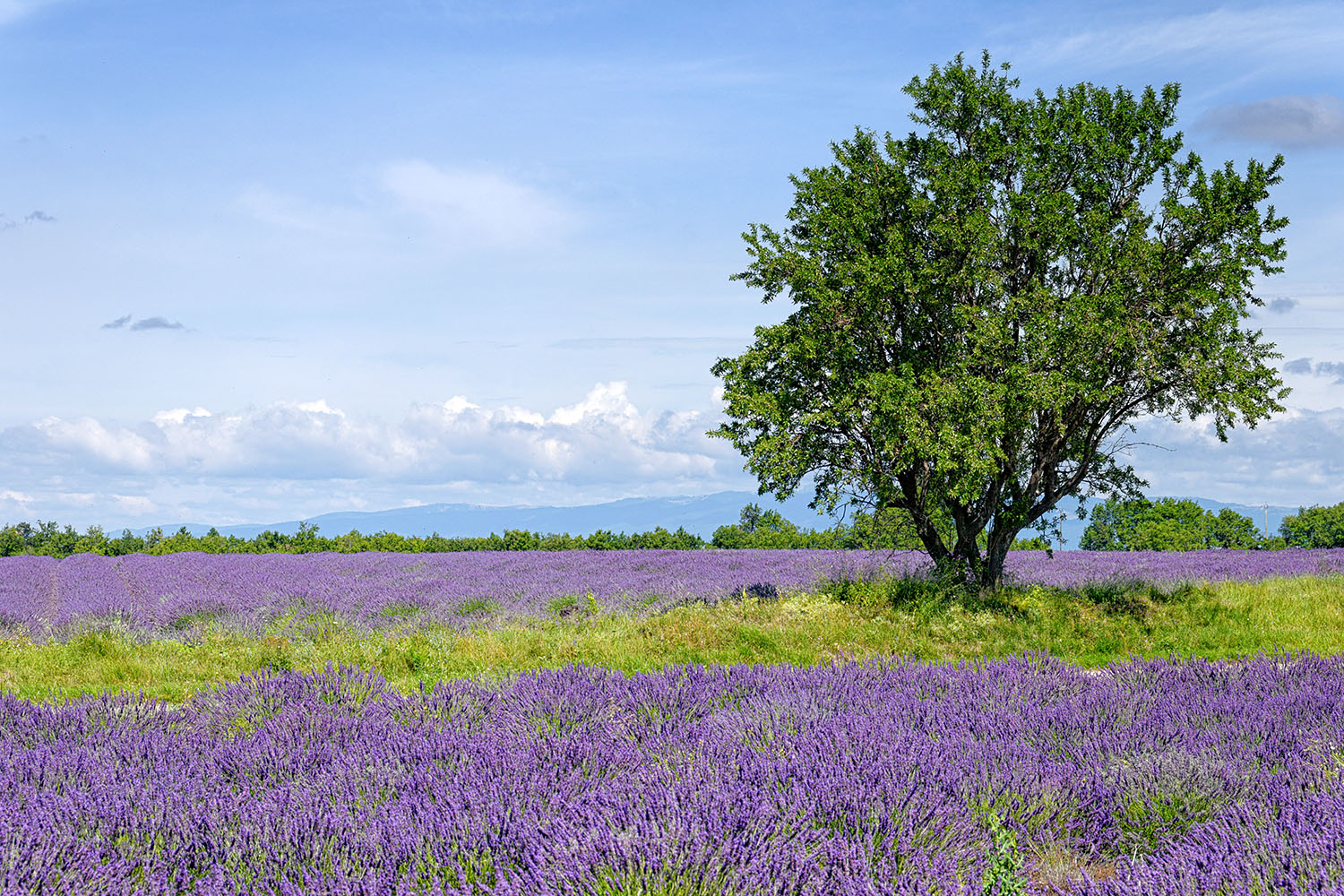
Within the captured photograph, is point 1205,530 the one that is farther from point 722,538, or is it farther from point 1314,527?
point 722,538

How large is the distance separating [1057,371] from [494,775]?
9.94 metres

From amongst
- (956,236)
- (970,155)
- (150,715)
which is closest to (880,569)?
(956,236)

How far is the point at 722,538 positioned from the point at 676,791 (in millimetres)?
39630

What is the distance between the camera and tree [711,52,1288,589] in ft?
38.2

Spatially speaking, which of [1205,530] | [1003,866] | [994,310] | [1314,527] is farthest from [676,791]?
[1314,527]

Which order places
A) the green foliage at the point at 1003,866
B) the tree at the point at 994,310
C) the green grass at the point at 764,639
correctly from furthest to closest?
the tree at the point at 994,310 < the green grass at the point at 764,639 < the green foliage at the point at 1003,866

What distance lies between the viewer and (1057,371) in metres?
11.2

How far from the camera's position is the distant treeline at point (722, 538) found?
36.8 metres

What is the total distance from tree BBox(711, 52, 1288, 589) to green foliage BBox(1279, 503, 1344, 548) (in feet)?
121

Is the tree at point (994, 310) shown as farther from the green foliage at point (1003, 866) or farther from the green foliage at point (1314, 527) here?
the green foliage at point (1314, 527)

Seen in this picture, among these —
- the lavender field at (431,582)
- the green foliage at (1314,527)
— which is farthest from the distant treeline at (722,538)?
the lavender field at (431,582)

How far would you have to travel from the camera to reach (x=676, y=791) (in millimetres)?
3047

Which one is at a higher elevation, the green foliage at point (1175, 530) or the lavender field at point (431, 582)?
the green foliage at point (1175, 530)

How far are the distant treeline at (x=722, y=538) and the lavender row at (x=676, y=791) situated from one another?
27.6 meters
